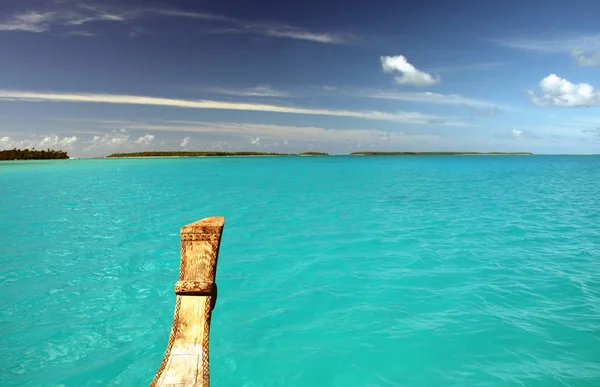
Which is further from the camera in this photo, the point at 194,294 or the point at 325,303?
the point at 325,303

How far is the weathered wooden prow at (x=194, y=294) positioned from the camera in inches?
113

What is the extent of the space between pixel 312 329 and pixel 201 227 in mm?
7512

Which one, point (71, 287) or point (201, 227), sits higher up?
point (201, 227)

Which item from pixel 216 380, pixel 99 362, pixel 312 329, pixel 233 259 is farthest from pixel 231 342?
pixel 233 259

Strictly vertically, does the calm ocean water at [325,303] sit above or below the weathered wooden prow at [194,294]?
below

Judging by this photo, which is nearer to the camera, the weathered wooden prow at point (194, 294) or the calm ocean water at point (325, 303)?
the weathered wooden prow at point (194, 294)

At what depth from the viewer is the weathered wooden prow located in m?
2.86

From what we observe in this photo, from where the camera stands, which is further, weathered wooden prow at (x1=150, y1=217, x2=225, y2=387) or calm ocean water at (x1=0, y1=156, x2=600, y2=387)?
calm ocean water at (x1=0, y1=156, x2=600, y2=387)

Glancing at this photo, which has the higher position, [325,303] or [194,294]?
[194,294]

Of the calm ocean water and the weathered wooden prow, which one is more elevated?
the weathered wooden prow

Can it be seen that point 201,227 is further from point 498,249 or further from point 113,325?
point 498,249

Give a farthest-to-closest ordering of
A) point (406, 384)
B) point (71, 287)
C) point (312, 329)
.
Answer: point (71, 287) → point (312, 329) → point (406, 384)

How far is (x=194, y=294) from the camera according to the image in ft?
9.81

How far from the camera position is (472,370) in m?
7.78
